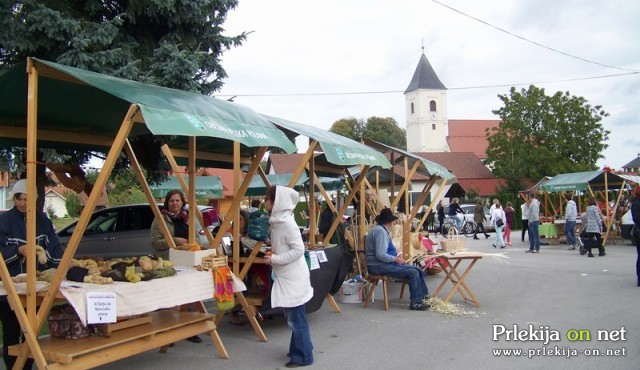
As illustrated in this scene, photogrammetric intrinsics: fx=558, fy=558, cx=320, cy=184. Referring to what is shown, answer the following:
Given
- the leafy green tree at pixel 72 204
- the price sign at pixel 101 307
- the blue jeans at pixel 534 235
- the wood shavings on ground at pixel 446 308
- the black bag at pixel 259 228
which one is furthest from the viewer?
the leafy green tree at pixel 72 204

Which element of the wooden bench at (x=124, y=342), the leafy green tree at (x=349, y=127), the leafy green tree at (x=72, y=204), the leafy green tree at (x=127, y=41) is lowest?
the wooden bench at (x=124, y=342)

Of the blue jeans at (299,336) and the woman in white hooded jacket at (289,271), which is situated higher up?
the woman in white hooded jacket at (289,271)

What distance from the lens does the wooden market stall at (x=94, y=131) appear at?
4.35m

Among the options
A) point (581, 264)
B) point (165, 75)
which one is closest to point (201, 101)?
point (165, 75)

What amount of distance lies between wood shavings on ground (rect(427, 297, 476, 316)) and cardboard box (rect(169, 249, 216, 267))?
3.65m

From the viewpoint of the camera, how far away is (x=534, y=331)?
6746 mm

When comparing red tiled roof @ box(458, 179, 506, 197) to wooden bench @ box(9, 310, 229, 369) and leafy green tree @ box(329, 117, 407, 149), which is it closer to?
leafy green tree @ box(329, 117, 407, 149)

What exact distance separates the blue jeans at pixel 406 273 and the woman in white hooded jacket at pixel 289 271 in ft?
8.58

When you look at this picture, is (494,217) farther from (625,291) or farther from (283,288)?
(283,288)

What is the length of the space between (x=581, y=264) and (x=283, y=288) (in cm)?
1049

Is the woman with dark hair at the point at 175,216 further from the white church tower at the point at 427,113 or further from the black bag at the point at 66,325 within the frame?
the white church tower at the point at 427,113

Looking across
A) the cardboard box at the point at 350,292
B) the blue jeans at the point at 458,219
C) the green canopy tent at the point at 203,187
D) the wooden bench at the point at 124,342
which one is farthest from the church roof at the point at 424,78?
the wooden bench at the point at 124,342

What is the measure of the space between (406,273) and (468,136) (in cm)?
7770

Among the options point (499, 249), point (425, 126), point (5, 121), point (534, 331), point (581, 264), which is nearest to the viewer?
point (5, 121)
